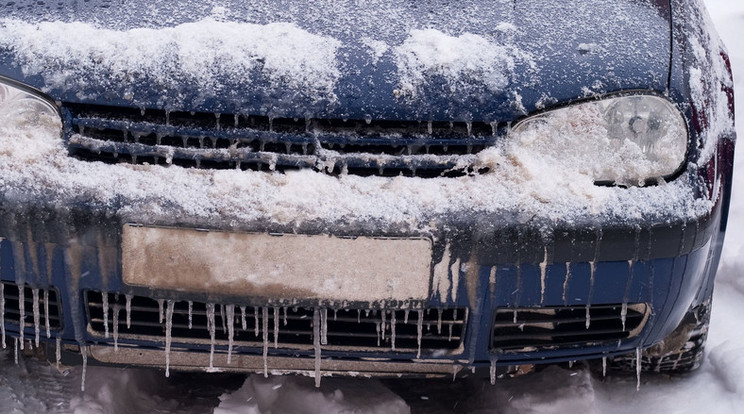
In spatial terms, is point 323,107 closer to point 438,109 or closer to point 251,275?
point 438,109

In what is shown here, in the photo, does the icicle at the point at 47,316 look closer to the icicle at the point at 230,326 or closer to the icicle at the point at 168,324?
the icicle at the point at 168,324

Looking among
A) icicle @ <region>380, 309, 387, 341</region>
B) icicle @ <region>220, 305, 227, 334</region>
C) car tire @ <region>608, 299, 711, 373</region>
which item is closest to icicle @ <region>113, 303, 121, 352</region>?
icicle @ <region>220, 305, 227, 334</region>

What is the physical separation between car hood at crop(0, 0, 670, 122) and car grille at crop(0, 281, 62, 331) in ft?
1.35

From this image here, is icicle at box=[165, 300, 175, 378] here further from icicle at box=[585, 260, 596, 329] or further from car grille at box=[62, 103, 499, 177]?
icicle at box=[585, 260, 596, 329]

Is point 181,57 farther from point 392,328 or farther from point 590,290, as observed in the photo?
point 590,290

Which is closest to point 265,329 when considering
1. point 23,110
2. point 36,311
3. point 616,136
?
point 36,311

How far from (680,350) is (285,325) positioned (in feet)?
3.90

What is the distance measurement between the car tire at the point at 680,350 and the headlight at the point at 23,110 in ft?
5.27

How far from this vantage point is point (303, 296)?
1.90 meters

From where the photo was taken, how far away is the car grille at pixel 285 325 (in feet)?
6.53

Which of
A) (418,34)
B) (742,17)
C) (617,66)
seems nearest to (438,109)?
(418,34)

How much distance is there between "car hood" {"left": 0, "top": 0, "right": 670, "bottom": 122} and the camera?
1.98 meters

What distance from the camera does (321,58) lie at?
2.04 metres

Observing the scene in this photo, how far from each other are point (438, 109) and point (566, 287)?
46 cm
